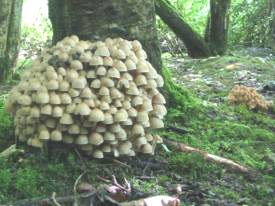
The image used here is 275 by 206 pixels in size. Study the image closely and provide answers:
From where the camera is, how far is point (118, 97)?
3.69 m

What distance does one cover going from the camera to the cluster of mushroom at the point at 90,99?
358 cm

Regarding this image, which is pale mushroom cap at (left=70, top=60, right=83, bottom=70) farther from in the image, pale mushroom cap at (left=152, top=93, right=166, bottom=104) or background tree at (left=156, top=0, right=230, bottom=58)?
background tree at (left=156, top=0, right=230, bottom=58)

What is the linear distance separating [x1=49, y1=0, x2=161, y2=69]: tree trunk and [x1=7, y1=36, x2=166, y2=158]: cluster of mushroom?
325 millimetres

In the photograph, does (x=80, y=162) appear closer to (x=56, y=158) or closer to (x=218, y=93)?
(x=56, y=158)

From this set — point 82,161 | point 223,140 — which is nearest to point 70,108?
point 82,161

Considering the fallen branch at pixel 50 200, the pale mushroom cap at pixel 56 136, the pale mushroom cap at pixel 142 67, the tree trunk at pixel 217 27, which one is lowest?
the fallen branch at pixel 50 200

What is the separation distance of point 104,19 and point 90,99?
95 cm

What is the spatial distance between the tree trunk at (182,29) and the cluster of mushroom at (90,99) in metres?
7.02

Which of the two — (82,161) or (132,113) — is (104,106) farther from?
(82,161)

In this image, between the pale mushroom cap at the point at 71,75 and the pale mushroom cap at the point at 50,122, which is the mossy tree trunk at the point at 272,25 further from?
the pale mushroom cap at the point at 50,122

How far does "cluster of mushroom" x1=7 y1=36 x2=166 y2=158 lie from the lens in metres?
3.58

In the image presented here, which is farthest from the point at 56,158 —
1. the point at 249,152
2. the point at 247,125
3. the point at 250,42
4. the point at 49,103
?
the point at 250,42

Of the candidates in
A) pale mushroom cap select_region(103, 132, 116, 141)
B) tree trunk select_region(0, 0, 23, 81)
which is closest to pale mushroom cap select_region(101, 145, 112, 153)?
pale mushroom cap select_region(103, 132, 116, 141)

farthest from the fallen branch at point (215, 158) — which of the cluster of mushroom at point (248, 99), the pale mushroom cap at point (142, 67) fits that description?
the cluster of mushroom at point (248, 99)
